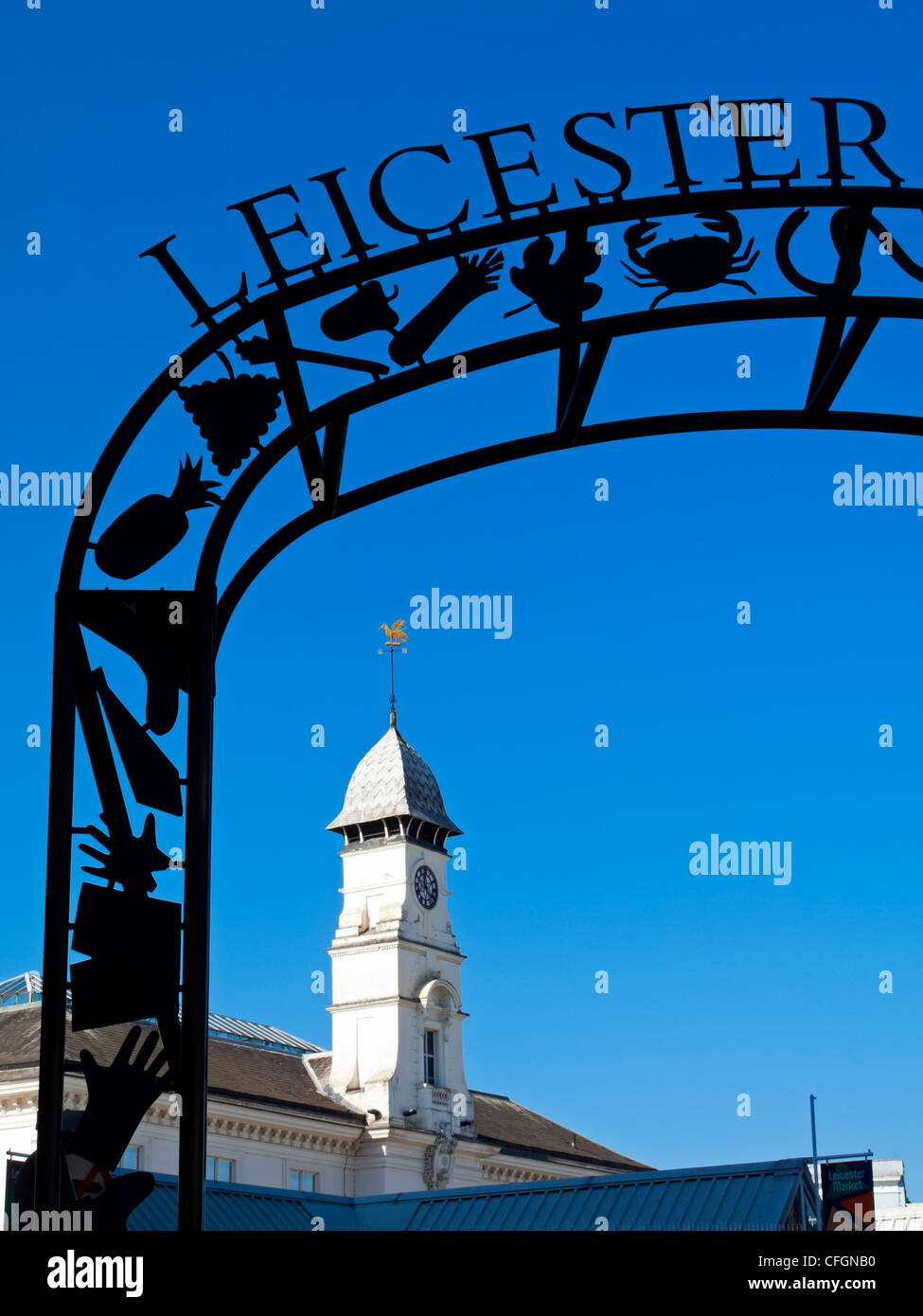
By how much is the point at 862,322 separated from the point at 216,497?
10.3ft

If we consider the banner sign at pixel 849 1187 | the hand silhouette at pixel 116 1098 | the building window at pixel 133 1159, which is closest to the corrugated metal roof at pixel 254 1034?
the building window at pixel 133 1159

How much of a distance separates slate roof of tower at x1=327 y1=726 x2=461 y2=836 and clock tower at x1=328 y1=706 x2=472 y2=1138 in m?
0.05

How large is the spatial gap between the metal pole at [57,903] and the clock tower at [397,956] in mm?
51413

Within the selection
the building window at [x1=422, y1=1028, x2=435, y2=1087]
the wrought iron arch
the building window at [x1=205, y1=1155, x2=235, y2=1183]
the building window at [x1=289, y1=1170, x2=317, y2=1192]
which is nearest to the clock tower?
the building window at [x1=422, y1=1028, x2=435, y2=1087]

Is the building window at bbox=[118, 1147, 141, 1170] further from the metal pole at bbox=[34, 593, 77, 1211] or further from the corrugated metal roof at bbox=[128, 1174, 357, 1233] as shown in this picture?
the metal pole at bbox=[34, 593, 77, 1211]

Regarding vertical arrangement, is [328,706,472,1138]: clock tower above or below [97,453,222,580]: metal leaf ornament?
above

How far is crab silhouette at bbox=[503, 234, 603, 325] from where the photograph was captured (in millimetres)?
7609

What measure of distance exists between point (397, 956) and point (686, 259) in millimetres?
53052

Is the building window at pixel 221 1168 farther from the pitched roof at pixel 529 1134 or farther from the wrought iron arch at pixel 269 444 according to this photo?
the wrought iron arch at pixel 269 444

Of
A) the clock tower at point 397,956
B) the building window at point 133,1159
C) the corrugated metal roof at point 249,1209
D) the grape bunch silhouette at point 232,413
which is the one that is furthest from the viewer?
the clock tower at point 397,956

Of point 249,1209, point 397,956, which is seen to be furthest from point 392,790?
point 249,1209

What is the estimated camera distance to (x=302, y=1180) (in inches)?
2062

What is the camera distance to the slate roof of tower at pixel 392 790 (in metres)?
60.8
